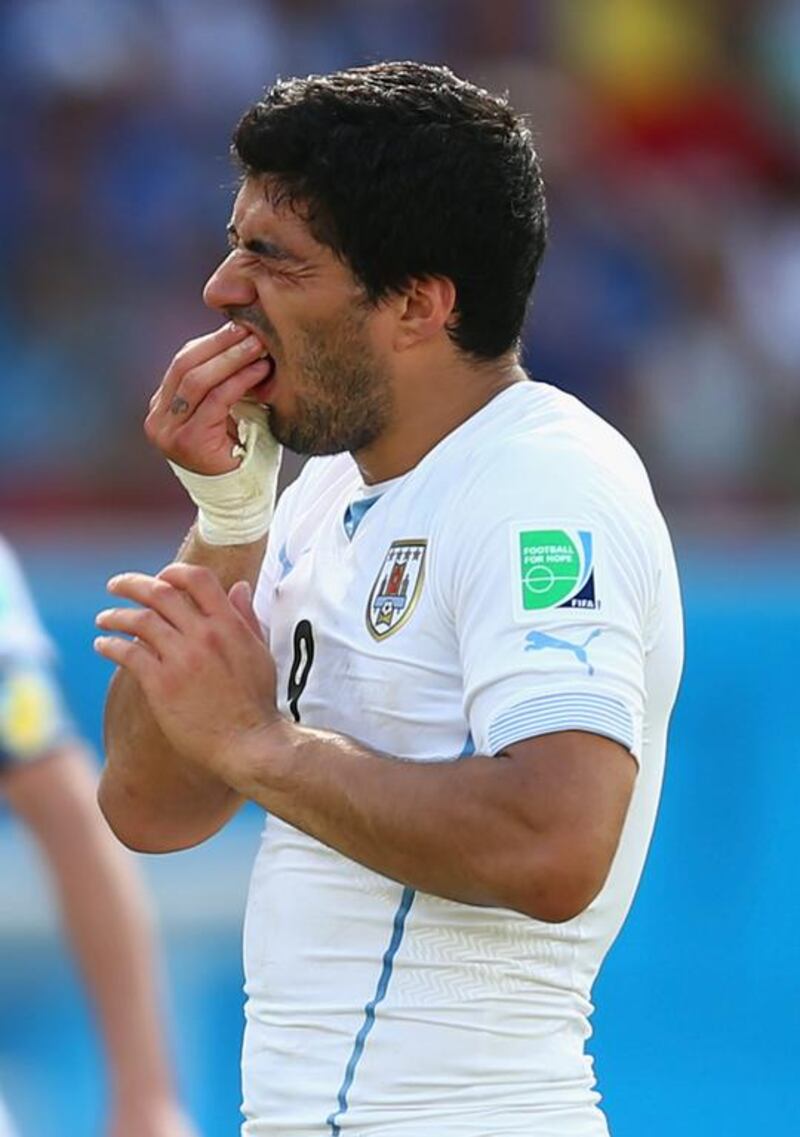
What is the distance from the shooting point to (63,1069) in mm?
6367

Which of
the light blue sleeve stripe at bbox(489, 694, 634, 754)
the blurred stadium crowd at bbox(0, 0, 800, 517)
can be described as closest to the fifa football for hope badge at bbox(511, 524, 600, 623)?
the light blue sleeve stripe at bbox(489, 694, 634, 754)

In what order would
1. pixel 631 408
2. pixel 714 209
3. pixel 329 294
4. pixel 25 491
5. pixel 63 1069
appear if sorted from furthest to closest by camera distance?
pixel 714 209
pixel 631 408
pixel 25 491
pixel 63 1069
pixel 329 294

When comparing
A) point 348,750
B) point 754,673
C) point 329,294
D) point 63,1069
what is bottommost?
point 63,1069

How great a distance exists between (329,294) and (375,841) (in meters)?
0.74

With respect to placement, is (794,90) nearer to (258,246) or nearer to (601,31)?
(601,31)

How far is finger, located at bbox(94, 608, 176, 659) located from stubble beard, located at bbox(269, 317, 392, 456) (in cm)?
31

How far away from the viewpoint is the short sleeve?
2.55 m

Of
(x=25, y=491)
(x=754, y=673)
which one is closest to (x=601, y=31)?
(x=25, y=491)

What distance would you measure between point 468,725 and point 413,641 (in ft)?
0.42

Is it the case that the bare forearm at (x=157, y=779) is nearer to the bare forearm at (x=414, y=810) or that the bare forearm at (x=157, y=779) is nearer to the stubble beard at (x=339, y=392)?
the stubble beard at (x=339, y=392)

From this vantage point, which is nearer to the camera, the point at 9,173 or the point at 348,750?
the point at 348,750

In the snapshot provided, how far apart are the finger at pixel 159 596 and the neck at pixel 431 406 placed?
1.14 ft

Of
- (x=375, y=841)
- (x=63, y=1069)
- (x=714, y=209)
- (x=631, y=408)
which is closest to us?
(x=375, y=841)

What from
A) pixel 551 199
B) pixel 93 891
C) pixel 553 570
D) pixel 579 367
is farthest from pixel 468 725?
pixel 551 199
